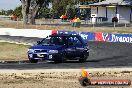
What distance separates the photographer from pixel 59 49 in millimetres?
21984

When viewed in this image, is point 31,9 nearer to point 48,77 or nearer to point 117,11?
point 117,11

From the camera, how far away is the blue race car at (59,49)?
21844 mm

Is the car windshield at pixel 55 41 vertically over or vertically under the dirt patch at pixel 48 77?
over

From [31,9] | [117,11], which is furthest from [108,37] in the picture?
[117,11]

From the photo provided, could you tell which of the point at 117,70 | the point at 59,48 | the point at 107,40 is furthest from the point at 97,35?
the point at 117,70

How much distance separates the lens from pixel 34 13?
72.2 meters

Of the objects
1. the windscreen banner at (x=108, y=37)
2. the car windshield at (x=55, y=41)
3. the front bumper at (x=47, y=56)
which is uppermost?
the car windshield at (x=55, y=41)

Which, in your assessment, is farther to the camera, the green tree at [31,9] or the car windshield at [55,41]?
the green tree at [31,9]

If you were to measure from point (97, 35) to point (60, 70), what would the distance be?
22740 millimetres

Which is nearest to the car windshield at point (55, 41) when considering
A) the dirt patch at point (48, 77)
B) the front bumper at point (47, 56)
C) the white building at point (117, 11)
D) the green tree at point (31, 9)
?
the front bumper at point (47, 56)

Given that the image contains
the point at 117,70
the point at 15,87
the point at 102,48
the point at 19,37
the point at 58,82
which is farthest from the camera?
the point at 19,37

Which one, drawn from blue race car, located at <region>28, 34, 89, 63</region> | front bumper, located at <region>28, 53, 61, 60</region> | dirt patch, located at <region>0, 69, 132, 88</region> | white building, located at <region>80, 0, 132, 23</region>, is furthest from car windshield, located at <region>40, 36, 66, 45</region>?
white building, located at <region>80, 0, 132, 23</region>

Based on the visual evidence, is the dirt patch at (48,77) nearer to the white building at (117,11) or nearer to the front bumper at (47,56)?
the front bumper at (47,56)

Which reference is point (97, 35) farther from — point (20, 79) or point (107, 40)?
point (20, 79)
